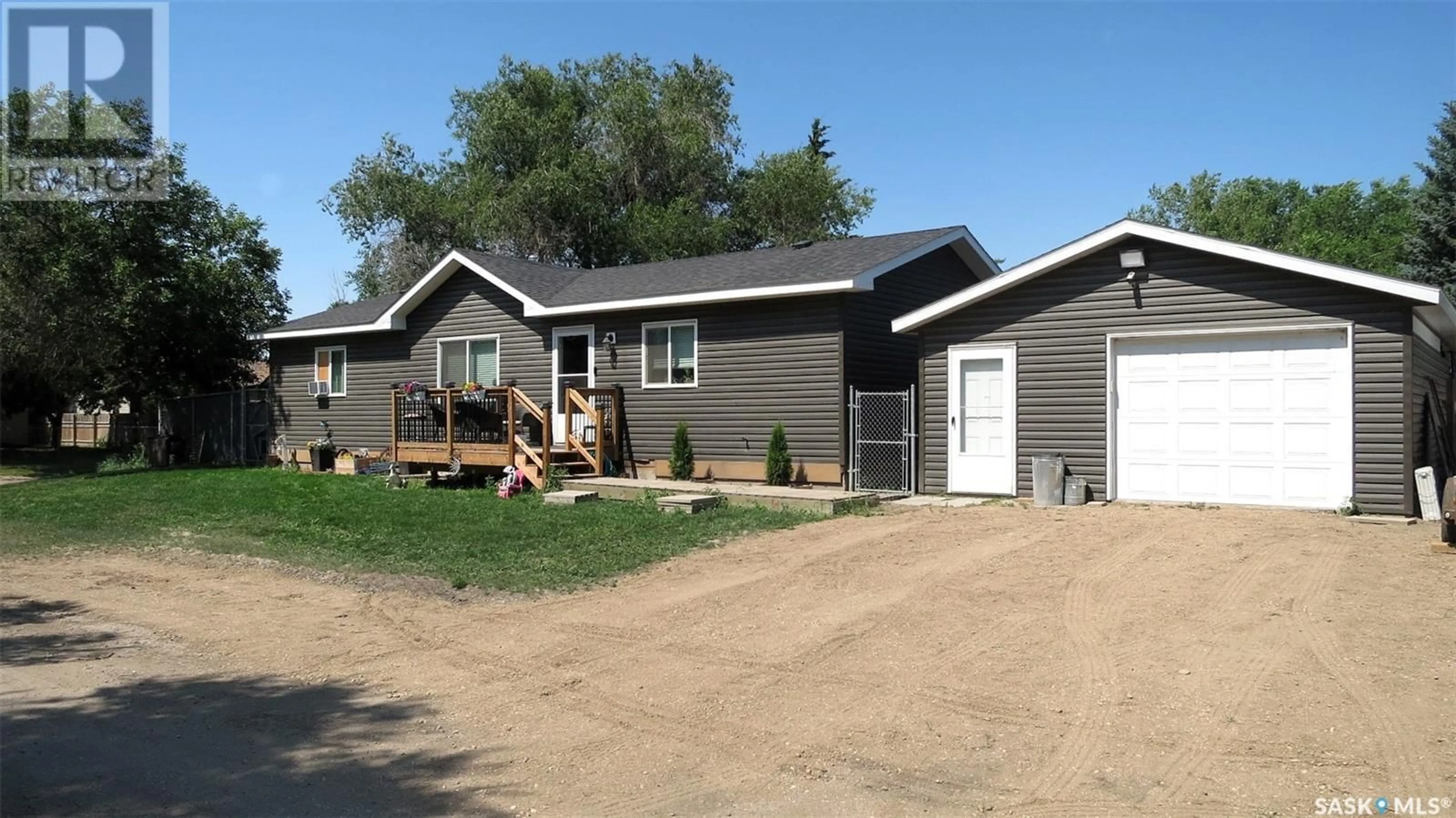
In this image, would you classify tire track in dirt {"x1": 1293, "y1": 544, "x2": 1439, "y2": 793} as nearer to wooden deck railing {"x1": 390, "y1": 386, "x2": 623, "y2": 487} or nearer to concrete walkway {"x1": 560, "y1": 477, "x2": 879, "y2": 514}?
concrete walkway {"x1": 560, "y1": 477, "x2": 879, "y2": 514}

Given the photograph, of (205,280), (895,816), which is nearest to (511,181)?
(205,280)

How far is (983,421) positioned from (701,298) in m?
4.87

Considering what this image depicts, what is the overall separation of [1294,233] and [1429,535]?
153 ft

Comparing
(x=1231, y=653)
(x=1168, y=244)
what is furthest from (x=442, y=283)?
(x=1231, y=653)

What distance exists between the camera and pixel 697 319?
56.4 feet

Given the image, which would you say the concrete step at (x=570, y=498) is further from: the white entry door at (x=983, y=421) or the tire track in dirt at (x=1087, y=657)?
the tire track in dirt at (x=1087, y=657)

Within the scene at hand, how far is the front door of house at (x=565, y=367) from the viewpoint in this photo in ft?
61.6

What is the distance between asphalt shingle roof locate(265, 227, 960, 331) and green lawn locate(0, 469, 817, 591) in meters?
3.98

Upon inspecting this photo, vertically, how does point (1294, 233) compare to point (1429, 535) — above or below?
above

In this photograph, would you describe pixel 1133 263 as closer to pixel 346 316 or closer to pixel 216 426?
pixel 346 316

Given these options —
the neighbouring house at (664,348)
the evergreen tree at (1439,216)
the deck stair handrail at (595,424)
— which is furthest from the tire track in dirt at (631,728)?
the evergreen tree at (1439,216)

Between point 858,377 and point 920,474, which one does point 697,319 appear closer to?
point 858,377

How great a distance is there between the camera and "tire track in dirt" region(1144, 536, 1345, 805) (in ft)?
15.2

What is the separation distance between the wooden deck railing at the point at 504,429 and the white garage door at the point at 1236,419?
8.31 m
